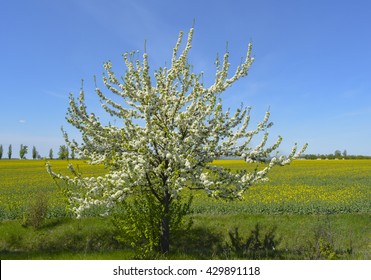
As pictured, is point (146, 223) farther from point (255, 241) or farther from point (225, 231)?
point (255, 241)

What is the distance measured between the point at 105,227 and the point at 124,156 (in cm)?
860

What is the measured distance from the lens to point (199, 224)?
Answer: 19500mm

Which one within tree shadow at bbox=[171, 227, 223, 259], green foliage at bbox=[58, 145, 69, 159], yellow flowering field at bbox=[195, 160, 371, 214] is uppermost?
green foliage at bbox=[58, 145, 69, 159]

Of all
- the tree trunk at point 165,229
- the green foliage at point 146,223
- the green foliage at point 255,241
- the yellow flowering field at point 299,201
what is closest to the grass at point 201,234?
the green foliage at point 255,241

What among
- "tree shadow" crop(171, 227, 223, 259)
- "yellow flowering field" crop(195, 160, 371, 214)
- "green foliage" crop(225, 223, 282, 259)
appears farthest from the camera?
"yellow flowering field" crop(195, 160, 371, 214)

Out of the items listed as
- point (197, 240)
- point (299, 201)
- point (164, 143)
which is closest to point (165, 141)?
point (164, 143)

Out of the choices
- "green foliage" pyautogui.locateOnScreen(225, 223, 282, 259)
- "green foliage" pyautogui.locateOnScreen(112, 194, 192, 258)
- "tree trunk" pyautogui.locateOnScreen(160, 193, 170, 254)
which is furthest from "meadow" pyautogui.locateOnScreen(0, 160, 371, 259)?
"green foliage" pyautogui.locateOnScreen(112, 194, 192, 258)

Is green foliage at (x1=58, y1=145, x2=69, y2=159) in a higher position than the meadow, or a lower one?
higher

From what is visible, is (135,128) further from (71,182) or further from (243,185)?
(243,185)

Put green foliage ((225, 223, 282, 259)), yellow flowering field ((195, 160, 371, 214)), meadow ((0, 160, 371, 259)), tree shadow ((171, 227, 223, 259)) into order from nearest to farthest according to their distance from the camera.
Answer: meadow ((0, 160, 371, 259)) < green foliage ((225, 223, 282, 259)) < tree shadow ((171, 227, 223, 259)) < yellow flowering field ((195, 160, 371, 214))

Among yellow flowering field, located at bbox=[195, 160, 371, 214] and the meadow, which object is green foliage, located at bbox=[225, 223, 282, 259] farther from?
yellow flowering field, located at bbox=[195, 160, 371, 214]

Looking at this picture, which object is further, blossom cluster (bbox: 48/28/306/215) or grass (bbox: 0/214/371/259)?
grass (bbox: 0/214/371/259)

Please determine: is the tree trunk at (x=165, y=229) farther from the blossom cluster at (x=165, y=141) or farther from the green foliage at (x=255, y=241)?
the green foliage at (x=255, y=241)
